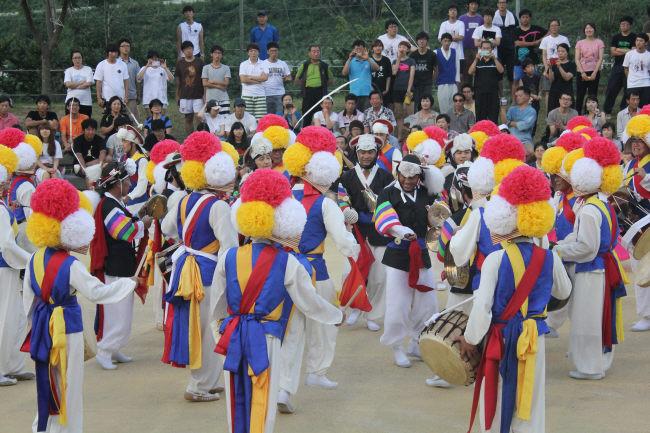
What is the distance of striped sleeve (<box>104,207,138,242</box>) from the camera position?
8.91 meters

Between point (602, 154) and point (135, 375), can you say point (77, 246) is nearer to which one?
point (135, 375)

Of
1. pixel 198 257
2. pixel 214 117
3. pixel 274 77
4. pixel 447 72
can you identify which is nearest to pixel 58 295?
pixel 198 257

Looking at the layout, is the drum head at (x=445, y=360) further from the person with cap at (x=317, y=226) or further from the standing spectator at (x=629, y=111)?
the standing spectator at (x=629, y=111)

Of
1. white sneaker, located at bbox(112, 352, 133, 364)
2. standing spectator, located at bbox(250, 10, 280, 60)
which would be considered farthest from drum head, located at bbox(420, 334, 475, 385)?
standing spectator, located at bbox(250, 10, 280, 60)

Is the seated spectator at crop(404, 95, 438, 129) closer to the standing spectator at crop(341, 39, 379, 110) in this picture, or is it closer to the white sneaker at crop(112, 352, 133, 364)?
the standing spectator at crop(341, 39, 379, 110)

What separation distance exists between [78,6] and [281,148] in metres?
15.2

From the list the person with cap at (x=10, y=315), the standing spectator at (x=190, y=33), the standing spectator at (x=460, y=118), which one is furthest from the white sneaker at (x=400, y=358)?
the standing spectator at (x=190, y=33)

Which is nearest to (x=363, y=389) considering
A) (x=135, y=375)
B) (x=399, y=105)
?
(x=135, y=375)

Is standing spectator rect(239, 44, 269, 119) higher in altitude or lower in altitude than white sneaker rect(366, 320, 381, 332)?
higher

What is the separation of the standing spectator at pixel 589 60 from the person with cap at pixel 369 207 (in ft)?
25.2

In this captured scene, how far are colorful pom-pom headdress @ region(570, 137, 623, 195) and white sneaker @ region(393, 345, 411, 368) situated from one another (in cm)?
210

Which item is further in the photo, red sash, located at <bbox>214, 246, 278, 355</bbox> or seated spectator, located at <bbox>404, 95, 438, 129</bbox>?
seated spectator, located at <bbox>404, 95, 438, 129</bbox>

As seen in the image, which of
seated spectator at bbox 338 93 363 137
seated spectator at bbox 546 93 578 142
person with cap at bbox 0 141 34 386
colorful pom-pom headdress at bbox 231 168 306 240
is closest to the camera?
colorful pom-pom headdress at bbox 231 168 306 240

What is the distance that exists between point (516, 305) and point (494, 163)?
1.67 metres
